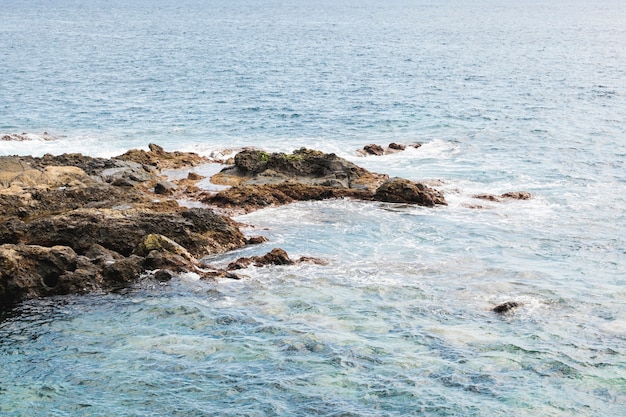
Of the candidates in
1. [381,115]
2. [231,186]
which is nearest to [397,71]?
[381,115]

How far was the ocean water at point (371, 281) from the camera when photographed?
19797 mm

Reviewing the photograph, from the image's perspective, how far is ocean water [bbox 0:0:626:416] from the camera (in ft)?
65.0

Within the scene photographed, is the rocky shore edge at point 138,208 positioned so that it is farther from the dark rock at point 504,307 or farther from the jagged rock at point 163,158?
the dark rock at point 504,307

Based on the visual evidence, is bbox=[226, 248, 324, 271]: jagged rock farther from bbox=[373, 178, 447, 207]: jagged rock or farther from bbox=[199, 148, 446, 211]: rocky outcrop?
bbox=[373, 178, 447, 207]: jagged rock

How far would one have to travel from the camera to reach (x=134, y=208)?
3106 centimetres

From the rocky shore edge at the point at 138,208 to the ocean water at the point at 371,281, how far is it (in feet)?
3.02

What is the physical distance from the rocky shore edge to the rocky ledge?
0.04 metres

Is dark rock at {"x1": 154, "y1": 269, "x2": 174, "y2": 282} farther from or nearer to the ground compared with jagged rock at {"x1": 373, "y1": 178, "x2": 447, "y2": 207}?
nearer to the ground

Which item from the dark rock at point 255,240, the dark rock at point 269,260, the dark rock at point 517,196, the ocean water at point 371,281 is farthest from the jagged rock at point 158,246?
the dark rock at point 517,196

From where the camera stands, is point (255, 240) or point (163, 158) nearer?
point (255, 240)

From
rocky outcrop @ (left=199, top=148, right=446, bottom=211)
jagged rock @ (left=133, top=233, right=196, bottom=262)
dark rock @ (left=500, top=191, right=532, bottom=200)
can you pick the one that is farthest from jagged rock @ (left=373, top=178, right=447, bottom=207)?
jagged rock @ (left=133, top=233, right=196, bottom=262)

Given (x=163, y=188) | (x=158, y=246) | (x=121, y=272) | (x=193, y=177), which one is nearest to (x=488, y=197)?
(x=193, y=177)

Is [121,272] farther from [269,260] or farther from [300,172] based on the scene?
[300,172]

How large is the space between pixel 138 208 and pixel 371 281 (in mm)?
10473
